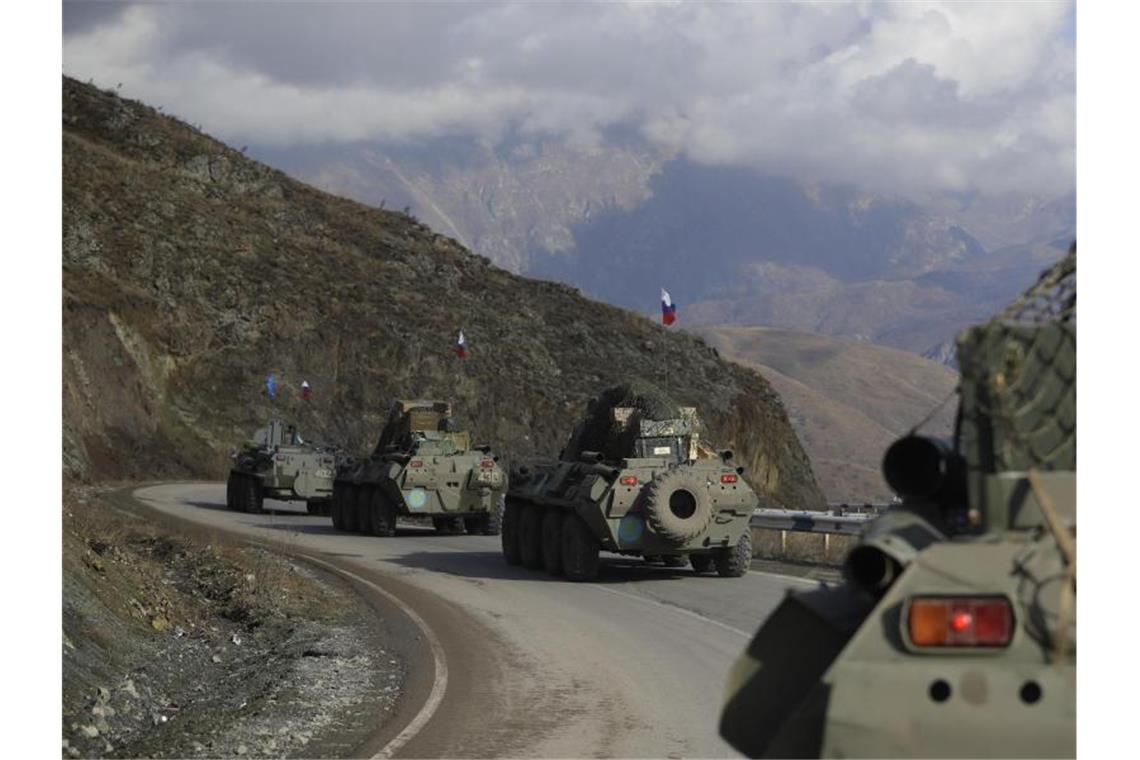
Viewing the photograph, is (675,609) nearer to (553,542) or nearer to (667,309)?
(553,542)

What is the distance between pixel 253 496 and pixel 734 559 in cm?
2102

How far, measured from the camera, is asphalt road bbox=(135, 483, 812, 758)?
33.4ft

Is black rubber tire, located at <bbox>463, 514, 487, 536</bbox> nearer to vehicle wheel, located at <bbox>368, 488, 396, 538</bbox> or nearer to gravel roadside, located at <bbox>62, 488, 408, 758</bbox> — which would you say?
vehicle wheel, located at <bbox>368, 488, 396, 538</bbox>

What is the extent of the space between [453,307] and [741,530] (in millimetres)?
54224

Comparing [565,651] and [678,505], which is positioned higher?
[678,505]

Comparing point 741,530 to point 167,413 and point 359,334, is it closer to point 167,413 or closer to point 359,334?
point 167,413

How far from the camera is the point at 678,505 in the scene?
65.7 feet

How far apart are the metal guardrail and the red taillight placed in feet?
54.8

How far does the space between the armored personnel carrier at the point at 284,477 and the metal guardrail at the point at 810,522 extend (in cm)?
1573

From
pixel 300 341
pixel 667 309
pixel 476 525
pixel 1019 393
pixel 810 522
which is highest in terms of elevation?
pixel 300 341

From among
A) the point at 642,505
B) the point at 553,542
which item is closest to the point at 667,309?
the point at 553,542

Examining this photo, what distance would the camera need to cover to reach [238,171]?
3312 inches

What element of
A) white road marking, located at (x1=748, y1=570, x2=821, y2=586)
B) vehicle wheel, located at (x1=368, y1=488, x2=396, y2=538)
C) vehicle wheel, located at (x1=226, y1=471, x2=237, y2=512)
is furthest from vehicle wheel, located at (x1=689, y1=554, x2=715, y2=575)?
vehicle wheel, located at (x1=226, y1=471, x2=237, y2=512)

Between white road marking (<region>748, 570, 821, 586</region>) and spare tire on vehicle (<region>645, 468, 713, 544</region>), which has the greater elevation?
spare tire on vehicle (<region>645, 468, 713, 544</region>)
